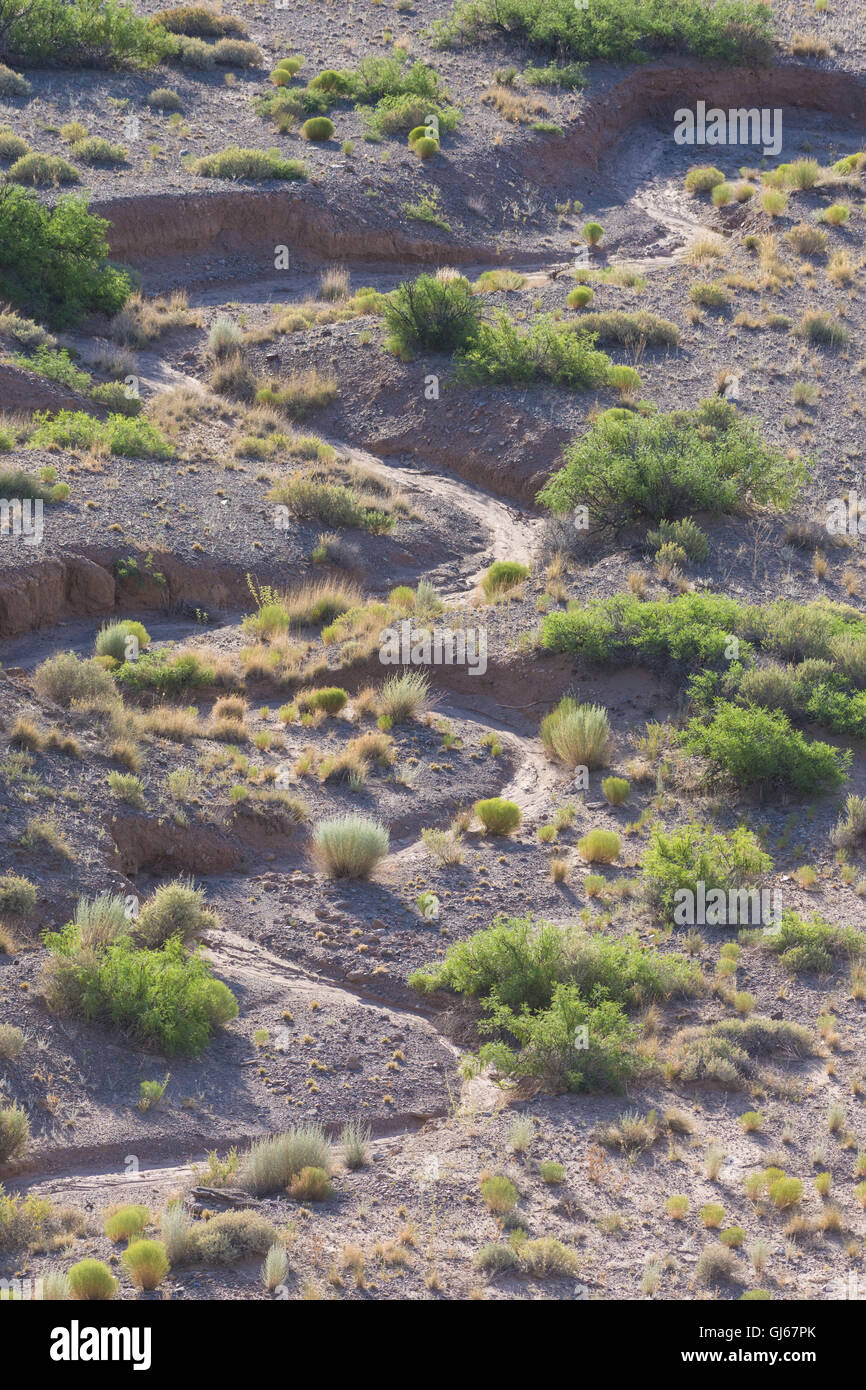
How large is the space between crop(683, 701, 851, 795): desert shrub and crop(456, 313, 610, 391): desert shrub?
32.0 ft

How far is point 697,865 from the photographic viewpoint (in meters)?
14.0

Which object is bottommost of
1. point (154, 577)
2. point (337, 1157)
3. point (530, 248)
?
point (337, 1157)

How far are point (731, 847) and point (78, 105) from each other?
23.9 meters

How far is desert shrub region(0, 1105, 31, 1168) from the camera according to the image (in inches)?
381

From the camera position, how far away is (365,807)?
15273 mm

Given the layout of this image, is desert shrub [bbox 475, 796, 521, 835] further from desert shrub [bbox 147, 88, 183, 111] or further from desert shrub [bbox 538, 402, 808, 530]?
desert shrub [bbox 147, 88, 183, 111]

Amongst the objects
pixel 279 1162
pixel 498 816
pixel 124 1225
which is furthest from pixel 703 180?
pixel 124 1225

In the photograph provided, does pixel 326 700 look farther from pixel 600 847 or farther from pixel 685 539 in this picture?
pixel 685 539

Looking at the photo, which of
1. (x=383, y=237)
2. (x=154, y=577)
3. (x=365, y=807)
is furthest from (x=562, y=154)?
(x=365, y=807)

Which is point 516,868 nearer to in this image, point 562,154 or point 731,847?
point 731,847

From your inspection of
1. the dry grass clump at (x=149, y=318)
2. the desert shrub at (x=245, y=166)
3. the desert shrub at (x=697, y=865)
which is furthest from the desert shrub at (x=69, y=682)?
the desert shrub at (x=245, y=166)

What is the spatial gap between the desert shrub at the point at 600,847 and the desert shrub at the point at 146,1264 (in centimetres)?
708

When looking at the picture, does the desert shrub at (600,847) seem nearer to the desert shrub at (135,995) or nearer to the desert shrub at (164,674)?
the desert shrub at (135,995)

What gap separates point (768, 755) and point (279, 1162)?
7.35 metres
